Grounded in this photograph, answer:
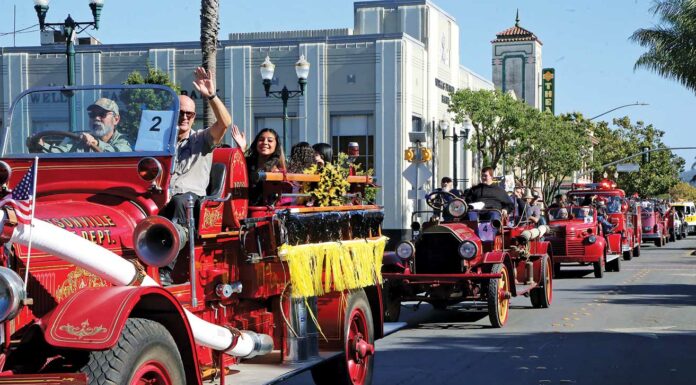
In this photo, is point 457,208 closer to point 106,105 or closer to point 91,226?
point 106,105

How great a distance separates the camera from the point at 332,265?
8.40m

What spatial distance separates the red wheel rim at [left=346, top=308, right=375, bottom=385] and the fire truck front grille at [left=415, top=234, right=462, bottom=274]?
6.17 metres

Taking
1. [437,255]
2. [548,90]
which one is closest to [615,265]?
[437,255]

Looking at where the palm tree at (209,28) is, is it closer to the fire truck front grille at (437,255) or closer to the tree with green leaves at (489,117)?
the fire truck front grille at (437,255)

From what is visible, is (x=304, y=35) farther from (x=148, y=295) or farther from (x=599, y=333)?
(x=148, y=295)

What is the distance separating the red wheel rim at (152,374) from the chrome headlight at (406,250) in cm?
963

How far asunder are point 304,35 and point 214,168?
131 ft

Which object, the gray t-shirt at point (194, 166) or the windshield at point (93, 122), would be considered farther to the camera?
the gray t-shirt at point (194, 166)

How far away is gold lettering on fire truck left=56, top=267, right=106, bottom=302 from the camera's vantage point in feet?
18.9

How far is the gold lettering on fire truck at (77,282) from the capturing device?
576cm

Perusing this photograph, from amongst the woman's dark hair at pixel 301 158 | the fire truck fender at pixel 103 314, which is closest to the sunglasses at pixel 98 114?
the fire truck fender at pixel 103 314

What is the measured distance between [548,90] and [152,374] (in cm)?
7943

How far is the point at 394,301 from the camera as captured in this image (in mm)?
15125

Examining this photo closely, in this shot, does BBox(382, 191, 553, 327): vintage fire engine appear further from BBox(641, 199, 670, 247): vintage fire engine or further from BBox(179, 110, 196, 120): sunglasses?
BBox(641, 199, 670, 247): vintage fire engine
